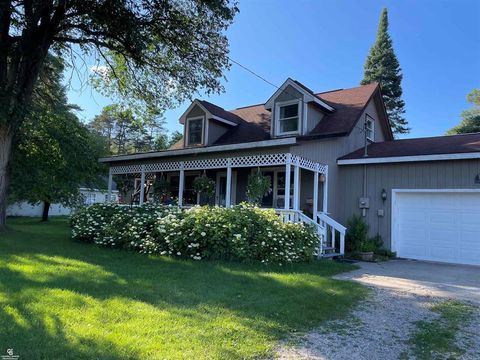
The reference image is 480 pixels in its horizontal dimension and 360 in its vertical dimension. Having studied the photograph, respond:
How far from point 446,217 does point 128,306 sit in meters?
9.85

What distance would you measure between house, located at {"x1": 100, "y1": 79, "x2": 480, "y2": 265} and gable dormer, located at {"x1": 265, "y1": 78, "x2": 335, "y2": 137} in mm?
38

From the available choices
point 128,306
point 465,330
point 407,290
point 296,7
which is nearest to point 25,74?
point 296,7

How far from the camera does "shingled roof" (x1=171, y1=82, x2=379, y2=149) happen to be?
13.5 meters

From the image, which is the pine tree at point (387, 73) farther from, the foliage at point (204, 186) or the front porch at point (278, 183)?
the foliage at point (204, 186)

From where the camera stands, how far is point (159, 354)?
10.8 ft

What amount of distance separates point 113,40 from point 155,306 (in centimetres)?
1053

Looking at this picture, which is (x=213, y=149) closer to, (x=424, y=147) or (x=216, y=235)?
(x=216, y=235)

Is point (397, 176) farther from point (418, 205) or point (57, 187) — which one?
point (57, 187)

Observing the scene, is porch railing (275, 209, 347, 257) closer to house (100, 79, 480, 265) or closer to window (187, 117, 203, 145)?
house (100, 79, 480, 265)

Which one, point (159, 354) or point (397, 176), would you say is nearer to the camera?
point (159, 354)

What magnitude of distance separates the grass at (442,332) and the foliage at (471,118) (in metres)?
28.3

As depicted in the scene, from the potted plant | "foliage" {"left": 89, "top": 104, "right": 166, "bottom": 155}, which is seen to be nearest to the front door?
the potted plant

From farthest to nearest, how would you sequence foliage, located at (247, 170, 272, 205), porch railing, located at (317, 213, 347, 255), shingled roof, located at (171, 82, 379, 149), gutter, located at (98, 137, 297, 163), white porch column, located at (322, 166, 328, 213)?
1. shingled roof, located at (171, 82, 379, 149)
2. white porch column, located at (322, 166, 328, 213)
3. foliage, located at (247, 170, 272, 205)
4. porch railing, located at (317, 213, 347, 255)
5. gutter, located at (98, 137, 297, 163)

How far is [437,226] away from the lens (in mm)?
11117
